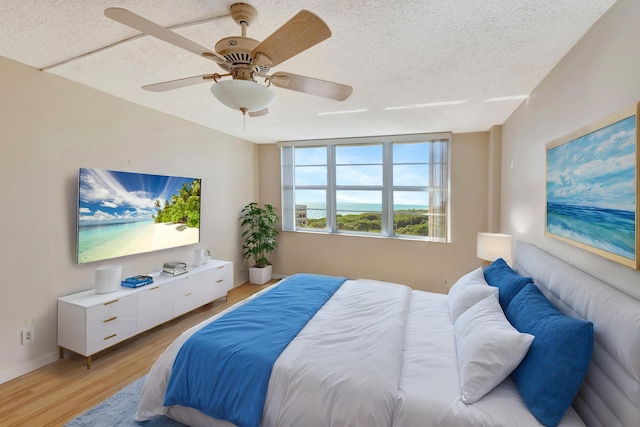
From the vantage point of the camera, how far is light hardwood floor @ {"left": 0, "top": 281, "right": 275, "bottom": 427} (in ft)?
6.46

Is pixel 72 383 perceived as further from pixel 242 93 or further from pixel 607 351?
pixel 607 351

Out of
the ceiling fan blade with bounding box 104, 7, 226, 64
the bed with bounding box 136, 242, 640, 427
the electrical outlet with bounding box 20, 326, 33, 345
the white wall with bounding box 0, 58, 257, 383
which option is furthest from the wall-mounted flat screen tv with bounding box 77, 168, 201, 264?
the ceiling fan blade with bounding box 104, 7, 226, 64

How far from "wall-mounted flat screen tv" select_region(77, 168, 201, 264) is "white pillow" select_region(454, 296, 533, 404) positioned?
124 inches

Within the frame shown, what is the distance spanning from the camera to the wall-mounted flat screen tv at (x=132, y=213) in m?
2.70

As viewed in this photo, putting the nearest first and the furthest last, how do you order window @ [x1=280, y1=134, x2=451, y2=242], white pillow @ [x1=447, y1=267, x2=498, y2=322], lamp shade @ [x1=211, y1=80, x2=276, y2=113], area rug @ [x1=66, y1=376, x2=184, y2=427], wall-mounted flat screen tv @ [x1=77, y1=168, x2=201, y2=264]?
lamp shade @ [x1=211, y1=80, x2=276, y2=113]
area rug @ [x1=66, y1=376, x2=184, y2=427]
white pillow @ [x1=447, y1=267, x2=498, y2=322]
wall-mounted flat screen tv @ [x1=77, y1=168, x2=201, y2=264]
window @ [x1=280, y1=134, x2=451, y2=242]

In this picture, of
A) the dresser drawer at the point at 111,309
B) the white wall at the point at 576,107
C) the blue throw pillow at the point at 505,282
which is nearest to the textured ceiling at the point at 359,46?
the white wall at the point at 576,107

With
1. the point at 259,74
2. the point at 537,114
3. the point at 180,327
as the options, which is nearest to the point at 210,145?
the point at 180,327

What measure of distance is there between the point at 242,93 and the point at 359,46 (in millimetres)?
942

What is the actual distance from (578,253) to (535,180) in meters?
0.93

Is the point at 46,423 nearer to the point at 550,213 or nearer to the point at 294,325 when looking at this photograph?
the point at 294,325

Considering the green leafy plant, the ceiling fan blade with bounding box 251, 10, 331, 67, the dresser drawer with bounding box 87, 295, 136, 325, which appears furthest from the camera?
the green leafy plant

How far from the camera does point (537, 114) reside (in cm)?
248

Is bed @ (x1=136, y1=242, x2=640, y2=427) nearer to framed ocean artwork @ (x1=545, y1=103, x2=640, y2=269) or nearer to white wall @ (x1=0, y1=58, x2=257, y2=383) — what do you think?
framed ocean artwork @ (x1=545, y1=103, x2=640, y2=269)

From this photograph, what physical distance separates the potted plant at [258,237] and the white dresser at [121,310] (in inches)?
52.5
